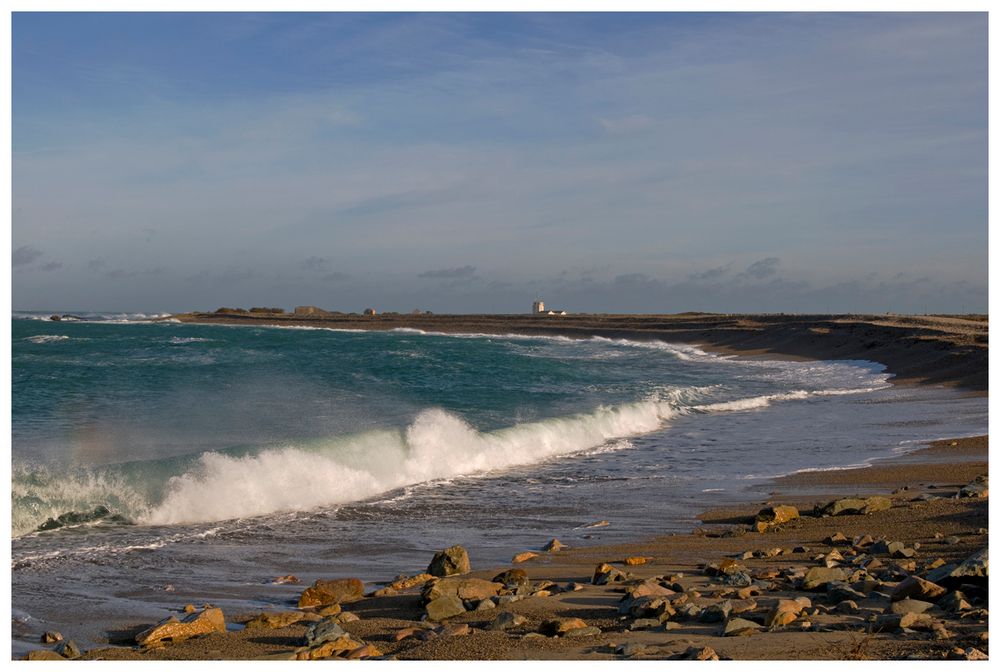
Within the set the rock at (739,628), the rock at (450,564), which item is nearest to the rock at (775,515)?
the rock at (450,564)

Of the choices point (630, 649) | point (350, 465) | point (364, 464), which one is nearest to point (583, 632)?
point (630, 649)

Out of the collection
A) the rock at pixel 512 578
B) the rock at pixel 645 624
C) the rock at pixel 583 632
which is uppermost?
the rock at pixel 645 624

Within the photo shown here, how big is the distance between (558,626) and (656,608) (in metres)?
0.59

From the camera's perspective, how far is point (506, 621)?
17.6 feet

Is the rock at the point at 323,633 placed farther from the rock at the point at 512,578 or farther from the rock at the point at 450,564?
the rock at the point at 450,564

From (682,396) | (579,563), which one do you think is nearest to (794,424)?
(682,396)

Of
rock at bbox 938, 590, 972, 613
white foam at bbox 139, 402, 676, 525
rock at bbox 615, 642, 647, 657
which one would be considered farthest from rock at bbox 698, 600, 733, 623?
white foam at bbox 139, 402, 676, 525

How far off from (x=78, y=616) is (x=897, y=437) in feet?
40.1

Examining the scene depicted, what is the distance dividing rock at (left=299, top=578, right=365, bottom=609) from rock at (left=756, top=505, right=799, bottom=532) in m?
3.81

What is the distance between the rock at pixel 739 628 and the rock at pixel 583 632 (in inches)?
26.6

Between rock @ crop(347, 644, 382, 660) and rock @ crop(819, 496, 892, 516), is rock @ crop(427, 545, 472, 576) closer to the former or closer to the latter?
rock @ crop(347, 644, 382, 660)

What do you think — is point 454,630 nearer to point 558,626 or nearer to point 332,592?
point 558,626

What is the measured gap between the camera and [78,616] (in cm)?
611

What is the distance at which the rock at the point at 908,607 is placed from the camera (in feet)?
16.4
